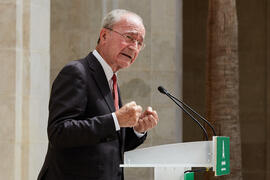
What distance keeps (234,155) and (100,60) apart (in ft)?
15.4

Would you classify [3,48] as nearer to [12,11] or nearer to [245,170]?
[12,11]

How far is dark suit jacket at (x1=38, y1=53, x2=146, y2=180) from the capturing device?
2957 mm

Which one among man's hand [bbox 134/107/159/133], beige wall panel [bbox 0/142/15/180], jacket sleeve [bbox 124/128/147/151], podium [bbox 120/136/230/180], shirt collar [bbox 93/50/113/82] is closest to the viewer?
podium [bbox 120/136/230/180]

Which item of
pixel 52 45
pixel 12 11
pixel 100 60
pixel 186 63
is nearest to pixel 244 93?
pixel 186 63

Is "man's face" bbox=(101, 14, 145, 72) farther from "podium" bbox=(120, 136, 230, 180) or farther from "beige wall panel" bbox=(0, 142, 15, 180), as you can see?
"beige wall panel" bbox=(0, 142, 15, 180)

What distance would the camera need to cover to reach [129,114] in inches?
116

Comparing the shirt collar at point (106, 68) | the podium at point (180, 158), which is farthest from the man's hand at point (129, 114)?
the shirt collar at point (106, 68)

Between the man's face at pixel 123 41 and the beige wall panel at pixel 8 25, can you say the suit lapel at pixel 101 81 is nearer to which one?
the man's face at pixel 123 41

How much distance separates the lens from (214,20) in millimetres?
7719

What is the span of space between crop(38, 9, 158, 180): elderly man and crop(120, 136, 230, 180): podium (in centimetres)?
18

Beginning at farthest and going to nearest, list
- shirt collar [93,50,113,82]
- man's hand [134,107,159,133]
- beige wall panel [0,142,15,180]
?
beige wall panel [0,142,15,180] → shirt collar [93,50,113,82] → man's hand [134,107,159,133]

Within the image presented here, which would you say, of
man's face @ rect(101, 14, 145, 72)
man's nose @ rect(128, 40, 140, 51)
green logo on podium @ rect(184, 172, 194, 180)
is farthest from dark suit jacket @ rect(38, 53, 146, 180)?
green logo on podium @ rect(184, 172, 194, 180)

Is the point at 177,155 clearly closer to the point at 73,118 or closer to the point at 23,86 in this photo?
the point at 73,118

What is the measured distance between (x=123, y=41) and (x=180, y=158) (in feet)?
2.42
